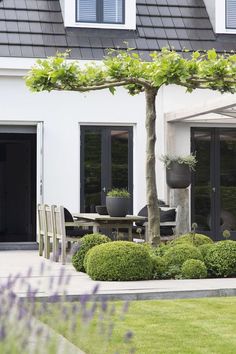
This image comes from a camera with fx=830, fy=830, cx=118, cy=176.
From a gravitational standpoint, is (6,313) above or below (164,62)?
below

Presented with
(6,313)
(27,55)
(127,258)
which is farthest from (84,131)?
(6,313)

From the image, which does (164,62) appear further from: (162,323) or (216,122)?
(216,122)

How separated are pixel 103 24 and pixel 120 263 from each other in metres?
8.30

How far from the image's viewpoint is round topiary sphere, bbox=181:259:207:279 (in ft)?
34.4

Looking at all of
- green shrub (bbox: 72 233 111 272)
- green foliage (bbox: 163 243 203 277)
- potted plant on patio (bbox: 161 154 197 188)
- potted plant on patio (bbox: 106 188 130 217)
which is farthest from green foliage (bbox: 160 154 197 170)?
green foliage (bbox: 163 243 203 277)

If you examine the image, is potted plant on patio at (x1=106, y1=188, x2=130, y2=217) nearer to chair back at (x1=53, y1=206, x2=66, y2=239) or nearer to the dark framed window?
chair back at (x1=53, y1=206, x2=66, y2=239)

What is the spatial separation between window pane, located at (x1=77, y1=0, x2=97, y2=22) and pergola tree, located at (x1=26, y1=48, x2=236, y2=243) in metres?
5.43

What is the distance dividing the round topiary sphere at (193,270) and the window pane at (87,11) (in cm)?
821

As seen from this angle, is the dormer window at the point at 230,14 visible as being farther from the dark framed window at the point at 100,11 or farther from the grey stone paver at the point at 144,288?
the grey stone paver at the point at 144,288

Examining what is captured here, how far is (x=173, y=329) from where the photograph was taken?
7191 mm

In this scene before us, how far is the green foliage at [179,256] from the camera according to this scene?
10734 mm

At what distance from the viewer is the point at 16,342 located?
368 cm

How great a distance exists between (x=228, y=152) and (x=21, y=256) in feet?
17.3

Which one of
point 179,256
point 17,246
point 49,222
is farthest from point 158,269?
point 17,246
